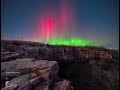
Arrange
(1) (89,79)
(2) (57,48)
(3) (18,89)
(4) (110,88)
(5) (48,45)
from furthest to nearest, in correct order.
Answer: (2) (57,48)
(5) (48,45)
(1) (89,79)
(4) (110,88)
(3) (18,89)

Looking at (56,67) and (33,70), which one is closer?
(33,70)

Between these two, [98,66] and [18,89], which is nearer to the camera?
[18,89]

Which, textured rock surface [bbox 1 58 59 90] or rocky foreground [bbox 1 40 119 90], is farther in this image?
rocky foreground [bbox 1 40 119 90]

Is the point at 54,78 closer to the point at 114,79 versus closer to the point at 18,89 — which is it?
the point at 18,89

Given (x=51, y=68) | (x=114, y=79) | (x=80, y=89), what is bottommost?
(x=80, y=89)

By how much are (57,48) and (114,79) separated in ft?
15.2

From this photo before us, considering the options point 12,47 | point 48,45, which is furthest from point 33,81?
point 48,45

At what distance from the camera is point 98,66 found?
1209 cm

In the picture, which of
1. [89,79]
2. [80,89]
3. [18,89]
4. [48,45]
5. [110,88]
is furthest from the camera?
[48,45]

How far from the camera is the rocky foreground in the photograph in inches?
246

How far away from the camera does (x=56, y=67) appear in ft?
24.5

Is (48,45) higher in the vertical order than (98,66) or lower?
higher

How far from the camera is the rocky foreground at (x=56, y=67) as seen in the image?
20.5 ft

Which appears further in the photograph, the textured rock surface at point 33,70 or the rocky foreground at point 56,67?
the rocky foreground at point 56,67
